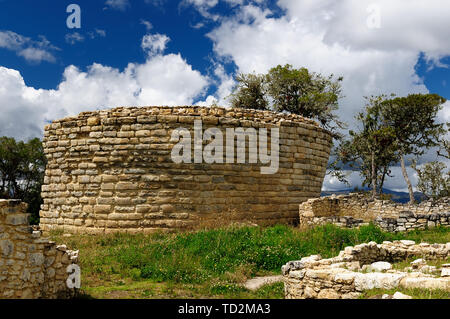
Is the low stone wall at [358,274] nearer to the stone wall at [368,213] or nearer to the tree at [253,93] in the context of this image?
the stone wall at [368,213]

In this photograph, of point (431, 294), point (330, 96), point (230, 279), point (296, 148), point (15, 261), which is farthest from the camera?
point (330, 96)

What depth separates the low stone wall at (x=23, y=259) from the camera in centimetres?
457

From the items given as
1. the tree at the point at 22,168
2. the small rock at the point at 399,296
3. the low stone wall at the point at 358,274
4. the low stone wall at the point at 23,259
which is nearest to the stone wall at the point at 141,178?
the low stone wall at the point at 358,274

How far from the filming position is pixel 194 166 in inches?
407

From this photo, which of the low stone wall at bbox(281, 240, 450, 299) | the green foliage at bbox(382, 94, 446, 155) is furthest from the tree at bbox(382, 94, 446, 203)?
the low stone wall at bbox(281, 240, 450, 299)

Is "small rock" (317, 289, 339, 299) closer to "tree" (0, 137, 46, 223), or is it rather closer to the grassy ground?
the grassy ground

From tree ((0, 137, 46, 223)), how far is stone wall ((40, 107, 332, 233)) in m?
13.9

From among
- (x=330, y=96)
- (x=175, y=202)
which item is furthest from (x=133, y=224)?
(x=330, y=96)

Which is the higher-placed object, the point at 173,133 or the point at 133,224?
the point at 173,133

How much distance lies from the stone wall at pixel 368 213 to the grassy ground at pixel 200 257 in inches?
20.6

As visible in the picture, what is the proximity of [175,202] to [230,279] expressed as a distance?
13.9 feet

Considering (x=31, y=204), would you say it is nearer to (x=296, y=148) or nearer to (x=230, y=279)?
(x=296, y=148)

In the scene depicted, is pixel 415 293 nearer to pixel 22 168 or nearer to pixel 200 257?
pixel 200 257

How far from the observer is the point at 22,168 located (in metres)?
24.0
